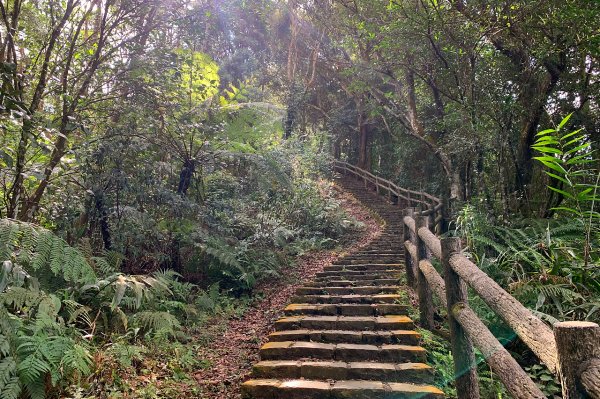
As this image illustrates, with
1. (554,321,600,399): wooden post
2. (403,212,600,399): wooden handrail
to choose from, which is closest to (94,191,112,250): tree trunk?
(403,212,600,399): wooden handrail

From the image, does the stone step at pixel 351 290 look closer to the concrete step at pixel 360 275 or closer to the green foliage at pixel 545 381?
the concrete step at pixel 360 275

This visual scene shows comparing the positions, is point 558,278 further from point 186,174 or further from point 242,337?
point 186,174

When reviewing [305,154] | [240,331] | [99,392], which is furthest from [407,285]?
[305,154]

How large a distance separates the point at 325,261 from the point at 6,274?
6.58 meters

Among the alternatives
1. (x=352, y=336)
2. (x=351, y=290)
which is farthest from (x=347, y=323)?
(x=351, y=290)

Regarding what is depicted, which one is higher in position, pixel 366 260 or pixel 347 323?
pixel 366 260

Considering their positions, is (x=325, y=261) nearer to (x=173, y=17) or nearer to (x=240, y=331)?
(x=240, y=331)

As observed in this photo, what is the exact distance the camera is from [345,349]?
3943mm

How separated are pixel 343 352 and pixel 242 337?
1.56 m

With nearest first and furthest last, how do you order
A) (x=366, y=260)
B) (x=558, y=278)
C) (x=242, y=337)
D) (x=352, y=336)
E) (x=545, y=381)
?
(x=545, y=381) → (x=558, y=278) → (x=352, y=336) → (x=242, y=337) → (x=366, y=260)

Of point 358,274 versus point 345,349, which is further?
point 358,274

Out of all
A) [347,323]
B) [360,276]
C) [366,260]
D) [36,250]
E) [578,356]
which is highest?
[36,250]

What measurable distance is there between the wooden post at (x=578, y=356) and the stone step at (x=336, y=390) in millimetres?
1956

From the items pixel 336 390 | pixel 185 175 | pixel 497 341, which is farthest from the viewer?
pixel 185 175
